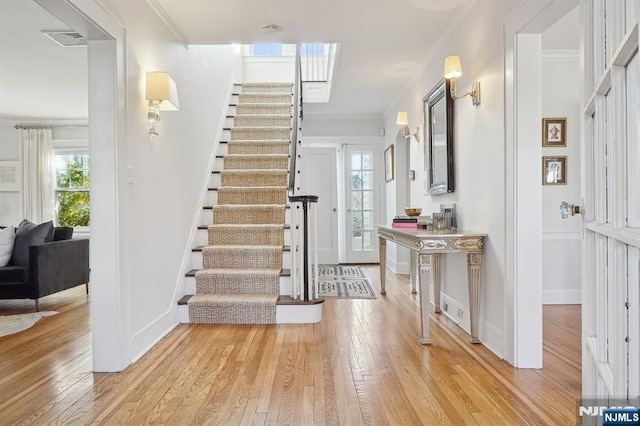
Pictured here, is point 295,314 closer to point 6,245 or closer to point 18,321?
point 18,321

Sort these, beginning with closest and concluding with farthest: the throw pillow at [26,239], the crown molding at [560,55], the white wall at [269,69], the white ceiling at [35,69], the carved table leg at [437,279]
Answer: the white ceiling at [35,69] < the carved table leg at [437,279] < the crown molding at [560,55] < the throw pillow at [26,239] < the white wall at [269,69]

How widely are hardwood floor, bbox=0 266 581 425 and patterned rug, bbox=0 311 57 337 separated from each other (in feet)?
0.65

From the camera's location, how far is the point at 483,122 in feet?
9.77

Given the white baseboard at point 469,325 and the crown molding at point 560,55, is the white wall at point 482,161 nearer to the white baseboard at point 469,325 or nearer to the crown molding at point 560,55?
the white baseboard at point 469,325

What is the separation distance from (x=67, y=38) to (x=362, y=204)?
15.6ft

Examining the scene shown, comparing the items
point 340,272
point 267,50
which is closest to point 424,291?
point 340,272

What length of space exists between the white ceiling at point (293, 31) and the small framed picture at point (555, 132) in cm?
144

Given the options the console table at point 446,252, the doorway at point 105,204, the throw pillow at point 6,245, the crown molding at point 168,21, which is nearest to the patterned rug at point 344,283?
the console table at point 446,252

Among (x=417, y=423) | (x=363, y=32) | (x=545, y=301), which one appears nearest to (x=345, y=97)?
(x=363, y=32)

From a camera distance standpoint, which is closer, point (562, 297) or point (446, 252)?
point (446, 252)

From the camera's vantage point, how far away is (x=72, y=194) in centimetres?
718

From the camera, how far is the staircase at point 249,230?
3.47 metres

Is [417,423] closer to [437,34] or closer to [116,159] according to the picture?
[116,159]

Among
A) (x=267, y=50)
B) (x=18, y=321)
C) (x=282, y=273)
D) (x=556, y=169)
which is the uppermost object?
(x=267, y=50)
